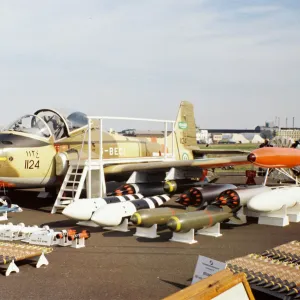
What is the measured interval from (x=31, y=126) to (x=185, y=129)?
8674mm

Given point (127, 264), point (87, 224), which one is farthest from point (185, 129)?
point (127, 264)

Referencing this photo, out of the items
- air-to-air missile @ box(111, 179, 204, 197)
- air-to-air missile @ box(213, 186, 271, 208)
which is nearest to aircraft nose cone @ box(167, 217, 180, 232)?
air-to-air missile @ box(213, 186, 271, 208)

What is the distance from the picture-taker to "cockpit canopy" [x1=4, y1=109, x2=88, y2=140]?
14.4 metres

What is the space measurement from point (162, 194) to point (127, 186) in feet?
4.49

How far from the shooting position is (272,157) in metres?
11.2

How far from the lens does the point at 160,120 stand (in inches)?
659

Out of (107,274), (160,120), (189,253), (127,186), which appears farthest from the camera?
(160,120)

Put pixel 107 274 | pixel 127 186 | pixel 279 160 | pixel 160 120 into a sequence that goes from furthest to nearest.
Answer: pixel 160 120 < pixel 127 186 < pixel 279 160 < pixel 107 274

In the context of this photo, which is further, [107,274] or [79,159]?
[79,159]

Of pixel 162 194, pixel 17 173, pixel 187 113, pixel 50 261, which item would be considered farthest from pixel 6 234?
pixel 187 113

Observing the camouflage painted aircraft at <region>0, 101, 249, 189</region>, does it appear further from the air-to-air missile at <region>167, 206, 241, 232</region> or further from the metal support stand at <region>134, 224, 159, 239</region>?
the metal support stand at <region>134, 224, 159, 239</region>

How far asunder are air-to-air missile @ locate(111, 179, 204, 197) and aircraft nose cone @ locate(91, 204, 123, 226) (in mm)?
2380

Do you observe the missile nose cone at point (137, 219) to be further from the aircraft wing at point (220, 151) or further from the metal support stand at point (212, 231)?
the aircraft wing at point (220, 151)

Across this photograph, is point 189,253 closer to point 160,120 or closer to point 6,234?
point 6,234
